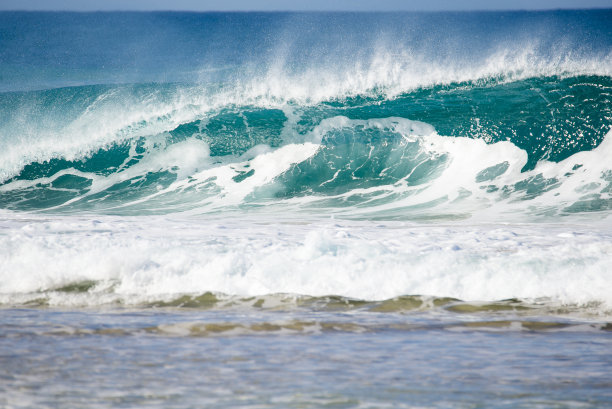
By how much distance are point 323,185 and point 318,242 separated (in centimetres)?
506

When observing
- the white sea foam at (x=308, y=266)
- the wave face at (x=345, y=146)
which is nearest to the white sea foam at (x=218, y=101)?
the wave face at (x=345, y=146)

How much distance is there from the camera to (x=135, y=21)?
60719 mm

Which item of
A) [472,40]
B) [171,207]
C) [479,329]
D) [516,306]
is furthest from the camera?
[472,40]

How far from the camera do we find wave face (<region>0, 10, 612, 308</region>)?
5.39 metres

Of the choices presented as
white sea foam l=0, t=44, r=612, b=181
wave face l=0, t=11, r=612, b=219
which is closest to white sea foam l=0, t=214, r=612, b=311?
wave face l=0, t=11, r=612, b=219

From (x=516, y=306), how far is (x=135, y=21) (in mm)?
61265

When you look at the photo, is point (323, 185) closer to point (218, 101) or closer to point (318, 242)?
point (218, 101)

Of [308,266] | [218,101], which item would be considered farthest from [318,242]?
[218,101]

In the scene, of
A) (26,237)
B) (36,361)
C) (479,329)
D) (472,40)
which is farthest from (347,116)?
(472,40)

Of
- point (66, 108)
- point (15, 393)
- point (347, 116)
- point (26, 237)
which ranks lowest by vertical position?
point (15, 393)

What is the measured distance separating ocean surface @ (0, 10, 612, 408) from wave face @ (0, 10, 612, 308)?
0.12 ft

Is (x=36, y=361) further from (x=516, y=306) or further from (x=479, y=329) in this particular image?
(x=516, y=306)

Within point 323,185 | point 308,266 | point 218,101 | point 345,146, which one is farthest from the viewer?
point 218,101

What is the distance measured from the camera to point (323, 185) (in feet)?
35.4
